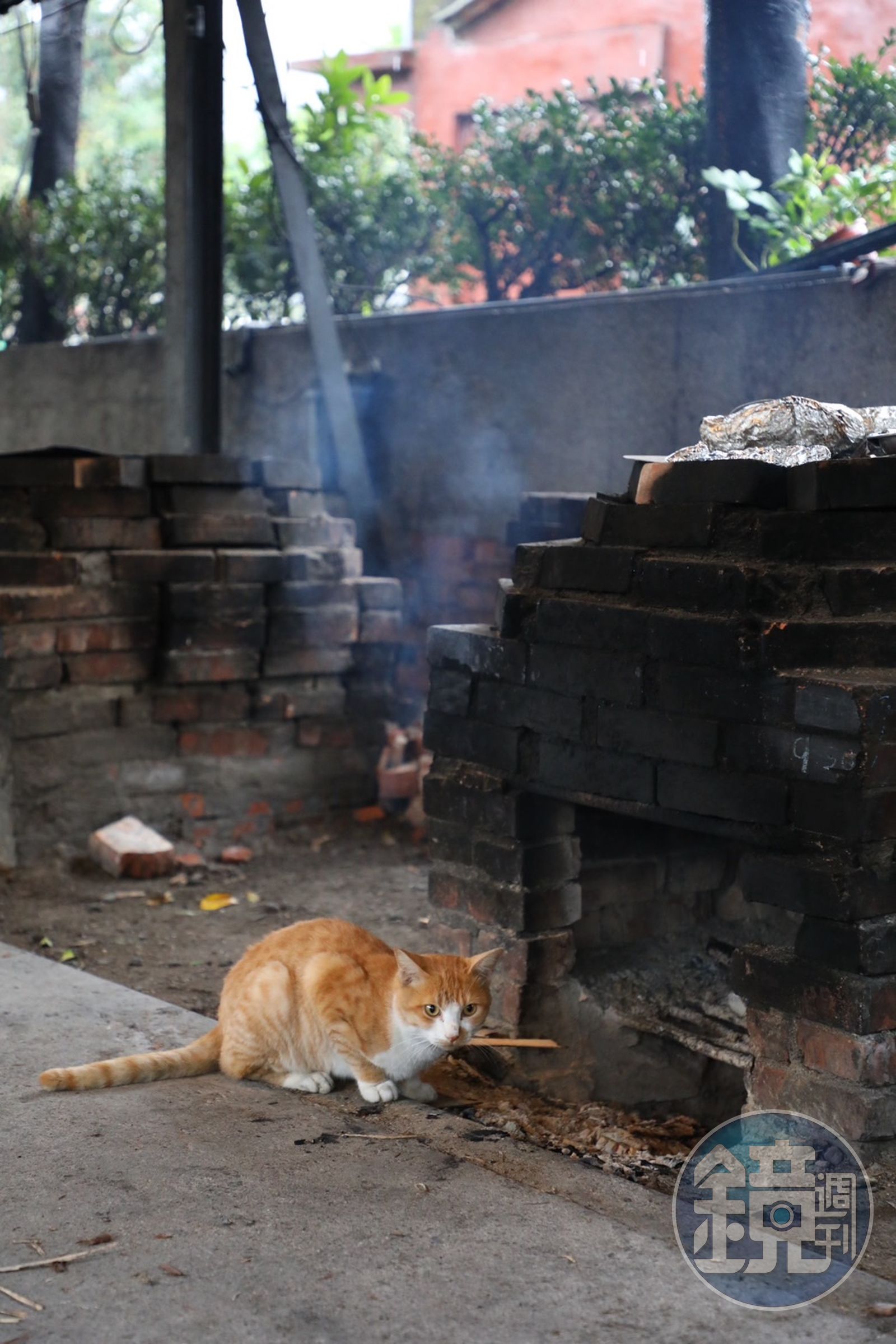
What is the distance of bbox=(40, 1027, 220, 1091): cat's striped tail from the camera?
11.7 ft

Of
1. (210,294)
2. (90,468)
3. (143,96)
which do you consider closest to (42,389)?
(210,294)

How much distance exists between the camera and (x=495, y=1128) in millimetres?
3469

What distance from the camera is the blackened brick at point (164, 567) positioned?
6.10 metres

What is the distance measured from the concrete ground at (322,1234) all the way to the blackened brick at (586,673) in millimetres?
1135

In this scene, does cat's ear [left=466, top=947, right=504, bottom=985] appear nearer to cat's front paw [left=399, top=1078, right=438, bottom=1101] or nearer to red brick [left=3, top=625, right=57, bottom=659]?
cat's front paw [left=399, top=1078, right=438, bottom=1101]

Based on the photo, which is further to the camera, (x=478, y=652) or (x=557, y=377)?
(x=557, y=377)

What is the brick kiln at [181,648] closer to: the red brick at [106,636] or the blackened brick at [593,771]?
the red brick at [106,636]

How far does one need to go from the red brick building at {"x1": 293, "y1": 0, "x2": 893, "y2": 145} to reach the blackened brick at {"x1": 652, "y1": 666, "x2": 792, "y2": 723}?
7.92 metres

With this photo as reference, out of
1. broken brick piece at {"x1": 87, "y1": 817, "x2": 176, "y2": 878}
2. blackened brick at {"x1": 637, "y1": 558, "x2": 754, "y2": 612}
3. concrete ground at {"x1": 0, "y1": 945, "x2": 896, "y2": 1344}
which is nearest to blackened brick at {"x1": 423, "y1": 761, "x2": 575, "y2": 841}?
blackened brick at {"x1": 637, "y1": 558, "x2": 754, "y2": 612}

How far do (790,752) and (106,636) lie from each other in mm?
3569

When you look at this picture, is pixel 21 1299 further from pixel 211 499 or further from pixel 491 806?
pixel 211 499

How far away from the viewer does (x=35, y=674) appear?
19.3ft

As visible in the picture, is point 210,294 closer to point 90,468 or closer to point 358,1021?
point 90,468

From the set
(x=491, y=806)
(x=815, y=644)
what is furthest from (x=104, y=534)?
(x=815, y=644)
